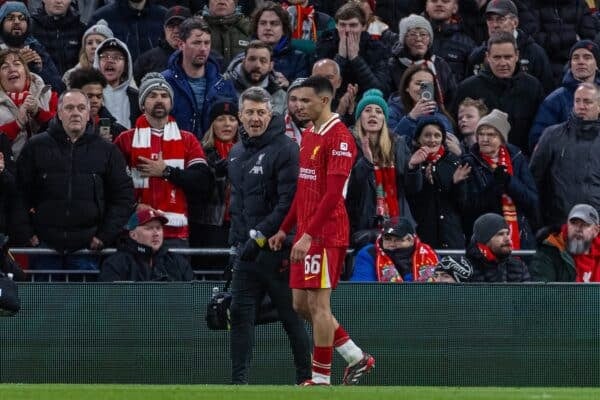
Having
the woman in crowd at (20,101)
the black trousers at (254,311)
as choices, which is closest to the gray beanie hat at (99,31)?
the woman in crowd at (20,101)

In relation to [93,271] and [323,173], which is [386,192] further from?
[323,173]

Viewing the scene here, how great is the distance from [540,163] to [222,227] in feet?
10.5

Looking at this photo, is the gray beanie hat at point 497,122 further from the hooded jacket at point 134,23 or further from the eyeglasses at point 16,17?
the eyeglasses at point 16,17

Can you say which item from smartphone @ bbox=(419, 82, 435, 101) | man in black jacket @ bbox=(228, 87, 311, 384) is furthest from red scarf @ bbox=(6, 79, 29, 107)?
smartphone @ bbox=(419, 82, 435, 101)

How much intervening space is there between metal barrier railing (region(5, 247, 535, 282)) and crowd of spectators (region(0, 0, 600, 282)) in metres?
0.08

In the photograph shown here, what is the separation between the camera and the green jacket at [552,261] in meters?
14.8

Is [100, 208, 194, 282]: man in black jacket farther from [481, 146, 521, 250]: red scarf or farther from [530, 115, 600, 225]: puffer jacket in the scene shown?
[530, 115, 600, 225]: puffer jacket

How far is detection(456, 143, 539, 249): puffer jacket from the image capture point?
51.4 feet

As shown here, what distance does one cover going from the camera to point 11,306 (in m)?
11.8

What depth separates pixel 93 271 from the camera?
14.6 m

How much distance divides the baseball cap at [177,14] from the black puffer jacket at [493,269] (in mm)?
4326

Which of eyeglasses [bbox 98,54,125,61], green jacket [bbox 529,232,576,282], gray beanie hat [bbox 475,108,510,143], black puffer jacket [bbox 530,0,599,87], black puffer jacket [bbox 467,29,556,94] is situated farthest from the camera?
black puffer jacket [bbox 530,0,599,87]

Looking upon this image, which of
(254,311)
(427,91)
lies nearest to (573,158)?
(427,91)

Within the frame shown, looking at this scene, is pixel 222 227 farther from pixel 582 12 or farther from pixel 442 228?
pixel 582 12
